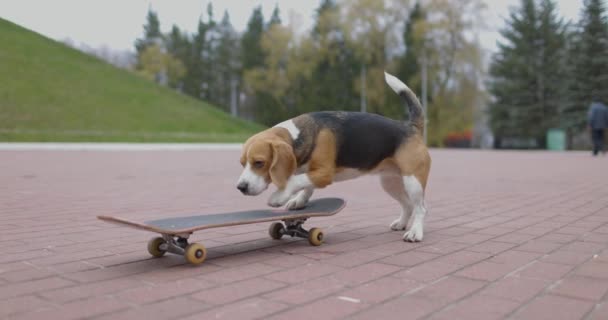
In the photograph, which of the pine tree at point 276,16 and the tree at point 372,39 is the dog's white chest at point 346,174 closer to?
the tree at point 372,39

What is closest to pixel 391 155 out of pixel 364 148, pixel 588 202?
pixel 364 148

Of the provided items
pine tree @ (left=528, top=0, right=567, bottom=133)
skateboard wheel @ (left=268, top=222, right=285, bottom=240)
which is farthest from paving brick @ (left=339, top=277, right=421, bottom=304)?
pine tree @ (left=528, top=0, right=567, bottom=133)

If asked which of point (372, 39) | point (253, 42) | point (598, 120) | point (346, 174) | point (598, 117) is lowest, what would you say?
point (346, 174)

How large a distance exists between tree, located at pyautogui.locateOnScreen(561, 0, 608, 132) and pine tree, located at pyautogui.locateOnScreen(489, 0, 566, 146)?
2395mm

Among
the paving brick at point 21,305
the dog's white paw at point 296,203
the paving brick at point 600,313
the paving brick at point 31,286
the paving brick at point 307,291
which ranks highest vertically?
the dog's white paw at point 296,203

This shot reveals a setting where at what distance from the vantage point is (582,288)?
2906 mm

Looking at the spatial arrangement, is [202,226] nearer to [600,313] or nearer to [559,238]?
[600,313]

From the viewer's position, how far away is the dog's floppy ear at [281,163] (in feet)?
12.5

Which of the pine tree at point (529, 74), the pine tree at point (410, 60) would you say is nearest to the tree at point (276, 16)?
the pine tree at point (410, 60)

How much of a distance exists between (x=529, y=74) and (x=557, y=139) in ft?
20.8

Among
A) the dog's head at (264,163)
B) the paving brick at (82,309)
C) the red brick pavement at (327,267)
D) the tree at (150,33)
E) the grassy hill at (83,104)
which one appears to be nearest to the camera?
the paving brick at (82,309)

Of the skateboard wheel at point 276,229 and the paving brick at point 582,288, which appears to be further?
the skateboard wheel at point 276,229

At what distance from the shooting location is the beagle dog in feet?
12.5

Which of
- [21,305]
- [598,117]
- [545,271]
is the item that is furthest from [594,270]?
[598,117]
